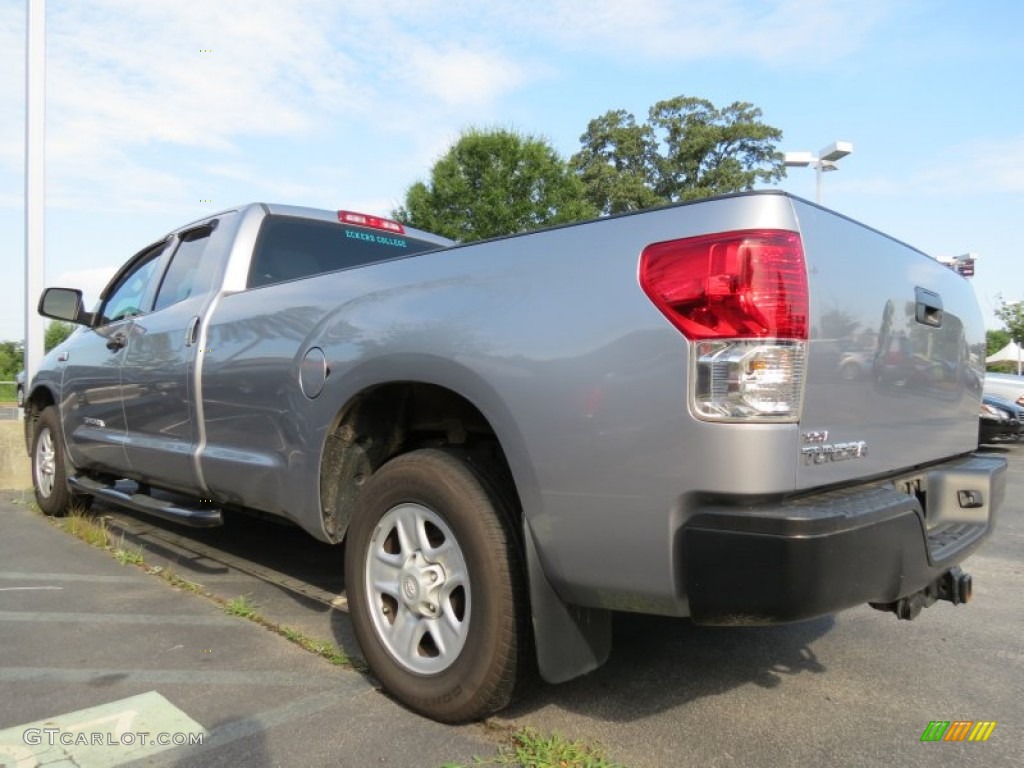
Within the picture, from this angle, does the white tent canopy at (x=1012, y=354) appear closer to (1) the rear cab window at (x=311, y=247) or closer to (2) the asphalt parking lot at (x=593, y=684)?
(2) the asphalt parking lot at (x=593, y=684)

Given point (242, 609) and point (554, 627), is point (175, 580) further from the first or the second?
point (554, 627)

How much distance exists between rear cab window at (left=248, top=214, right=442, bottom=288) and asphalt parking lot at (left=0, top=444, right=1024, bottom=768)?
169 cm

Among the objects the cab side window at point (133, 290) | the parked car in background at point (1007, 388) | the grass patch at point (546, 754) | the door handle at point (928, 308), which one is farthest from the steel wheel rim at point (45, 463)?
the parked car in background at point (1007, 388)

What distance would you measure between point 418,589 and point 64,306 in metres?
4.07

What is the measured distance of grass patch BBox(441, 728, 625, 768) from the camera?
7.55 feet

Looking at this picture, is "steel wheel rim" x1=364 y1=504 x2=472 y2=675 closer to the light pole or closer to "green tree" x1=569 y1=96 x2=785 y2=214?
the light pole

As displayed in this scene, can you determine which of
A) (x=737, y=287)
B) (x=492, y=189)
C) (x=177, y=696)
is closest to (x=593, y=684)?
(x=177, y=696)

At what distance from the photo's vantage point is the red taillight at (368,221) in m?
4.59

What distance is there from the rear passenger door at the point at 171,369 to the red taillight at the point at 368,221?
0.71 meters

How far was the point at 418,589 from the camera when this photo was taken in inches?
103

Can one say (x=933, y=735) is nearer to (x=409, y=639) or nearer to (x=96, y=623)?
(x=409, y=639)

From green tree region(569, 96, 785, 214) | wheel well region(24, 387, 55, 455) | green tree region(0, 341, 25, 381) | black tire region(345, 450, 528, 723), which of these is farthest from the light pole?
green tree region(0, 341, 25, 381)

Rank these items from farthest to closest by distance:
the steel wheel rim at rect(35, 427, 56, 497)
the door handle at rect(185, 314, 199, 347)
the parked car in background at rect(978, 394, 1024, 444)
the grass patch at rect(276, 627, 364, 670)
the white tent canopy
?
the white tent canopy, the parked car in background at rect(978, 394, 1024, 444), the steel wheel rim at rect(35, 427, 56, 497), the door handle at rect(185, 314, 199, 347), the grass patch at rect(276, 627, 364, 670)

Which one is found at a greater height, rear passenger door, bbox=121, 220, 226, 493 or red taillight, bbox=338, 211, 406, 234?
red taillight, bbox=338, 211, 406, 234
